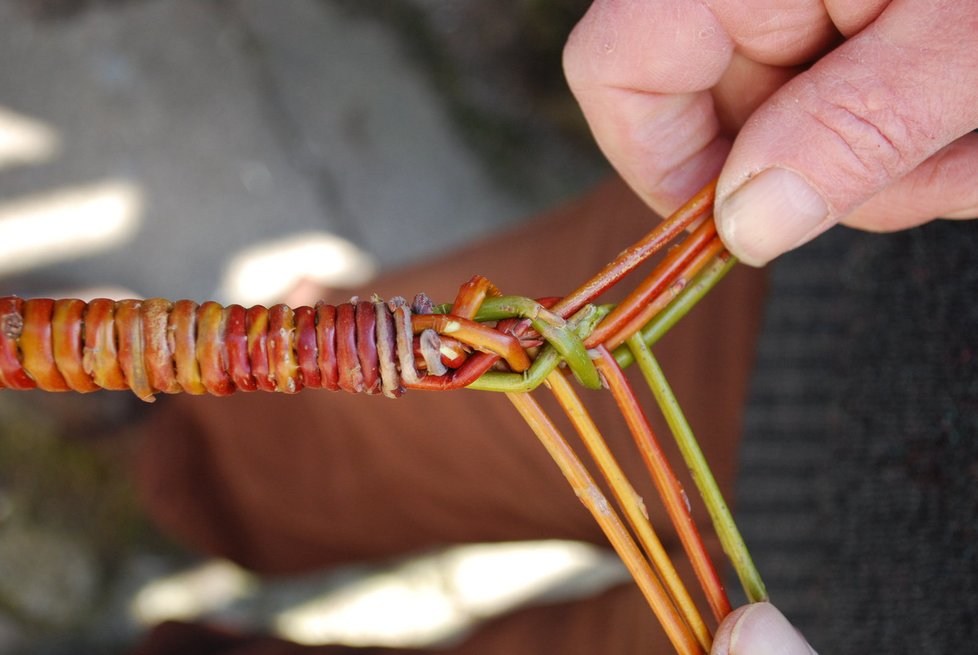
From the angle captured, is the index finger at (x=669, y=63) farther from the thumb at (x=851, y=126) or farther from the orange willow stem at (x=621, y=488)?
the orange willow stem at (x=621, y=488)

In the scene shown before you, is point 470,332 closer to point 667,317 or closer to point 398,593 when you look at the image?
point 667,317

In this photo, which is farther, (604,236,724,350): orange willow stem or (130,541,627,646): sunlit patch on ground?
(130,541,627,646): sunlit patch on ground

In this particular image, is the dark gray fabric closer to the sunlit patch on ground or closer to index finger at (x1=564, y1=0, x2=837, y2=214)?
index finger at (x1=564, y1=0, x2=837, y2=214)

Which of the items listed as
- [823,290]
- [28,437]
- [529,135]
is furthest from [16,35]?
[823,290]

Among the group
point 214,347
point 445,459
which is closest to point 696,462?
point 214,347

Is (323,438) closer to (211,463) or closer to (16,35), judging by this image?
(211,463)

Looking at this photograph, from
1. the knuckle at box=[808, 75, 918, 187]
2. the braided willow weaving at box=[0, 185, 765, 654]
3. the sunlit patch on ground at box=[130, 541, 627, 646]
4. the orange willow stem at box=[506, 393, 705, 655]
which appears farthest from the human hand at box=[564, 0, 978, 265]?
the sunlit patch on ground at box=[130, 541, 627, 646]

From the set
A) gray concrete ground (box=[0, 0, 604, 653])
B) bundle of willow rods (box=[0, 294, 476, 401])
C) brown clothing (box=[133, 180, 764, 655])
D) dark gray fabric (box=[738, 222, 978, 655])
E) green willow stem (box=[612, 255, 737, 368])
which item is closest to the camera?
bundle of willow rods (box=[0, 294, 476, 401])

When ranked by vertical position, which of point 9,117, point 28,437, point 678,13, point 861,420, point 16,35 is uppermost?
point 16,35
